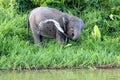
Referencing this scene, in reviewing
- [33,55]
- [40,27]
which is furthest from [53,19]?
[33,55]

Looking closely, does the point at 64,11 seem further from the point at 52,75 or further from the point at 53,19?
the point at 52,75

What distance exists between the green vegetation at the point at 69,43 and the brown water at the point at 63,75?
372 millimetres

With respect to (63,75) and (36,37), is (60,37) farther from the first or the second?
(63,75)

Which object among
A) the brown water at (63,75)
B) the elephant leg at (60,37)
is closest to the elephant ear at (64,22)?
the elephant leg at (60,37)

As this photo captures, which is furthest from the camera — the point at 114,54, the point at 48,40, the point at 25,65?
the point at 48,40

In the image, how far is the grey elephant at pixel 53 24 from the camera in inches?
454

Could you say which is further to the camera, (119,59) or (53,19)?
(53,19)

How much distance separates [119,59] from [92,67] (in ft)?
2.23

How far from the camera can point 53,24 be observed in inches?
464

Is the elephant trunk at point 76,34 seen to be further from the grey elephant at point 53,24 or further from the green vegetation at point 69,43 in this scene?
the green vegetation at point 69,43

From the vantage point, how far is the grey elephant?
11.5 metres

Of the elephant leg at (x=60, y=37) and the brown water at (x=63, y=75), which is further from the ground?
the elephant leg at (x=60, y=37)

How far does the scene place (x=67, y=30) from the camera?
1165 cm

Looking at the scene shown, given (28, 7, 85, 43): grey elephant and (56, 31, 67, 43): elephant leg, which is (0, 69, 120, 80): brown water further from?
(56, 31, 67, 43): elephant leg
